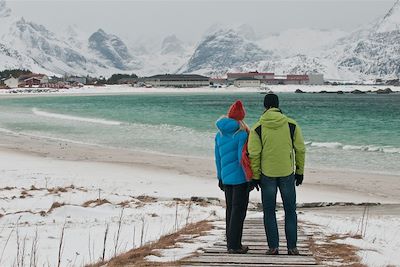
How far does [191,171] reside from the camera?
842 inches

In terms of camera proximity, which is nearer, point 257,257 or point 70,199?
point 257,257

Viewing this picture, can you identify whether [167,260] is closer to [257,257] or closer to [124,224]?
[257,257]

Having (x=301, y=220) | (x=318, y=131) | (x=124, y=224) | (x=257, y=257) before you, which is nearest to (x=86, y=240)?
(x=124, y=224)

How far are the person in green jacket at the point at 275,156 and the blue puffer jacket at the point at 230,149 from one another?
0.23m

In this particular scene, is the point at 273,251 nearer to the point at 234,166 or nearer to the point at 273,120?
the point at 234,166

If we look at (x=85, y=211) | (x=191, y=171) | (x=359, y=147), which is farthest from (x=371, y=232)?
(x=359, y=147)

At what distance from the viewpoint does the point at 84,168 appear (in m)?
22.0

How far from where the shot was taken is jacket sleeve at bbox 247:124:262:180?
7.15 m

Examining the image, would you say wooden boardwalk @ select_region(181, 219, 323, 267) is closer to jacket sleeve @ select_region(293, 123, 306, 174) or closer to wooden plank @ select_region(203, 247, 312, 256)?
wooden plank @ select_region(203, 247, 312, 256)

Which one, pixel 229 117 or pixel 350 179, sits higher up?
pixel 229 117

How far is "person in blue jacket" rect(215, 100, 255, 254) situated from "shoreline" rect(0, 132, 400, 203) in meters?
8.09

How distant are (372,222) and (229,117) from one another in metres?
5.84

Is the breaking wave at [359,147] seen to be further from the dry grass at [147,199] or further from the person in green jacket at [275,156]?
the person in green jacket at [275,156]

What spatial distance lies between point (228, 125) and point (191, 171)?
14.1 metres
